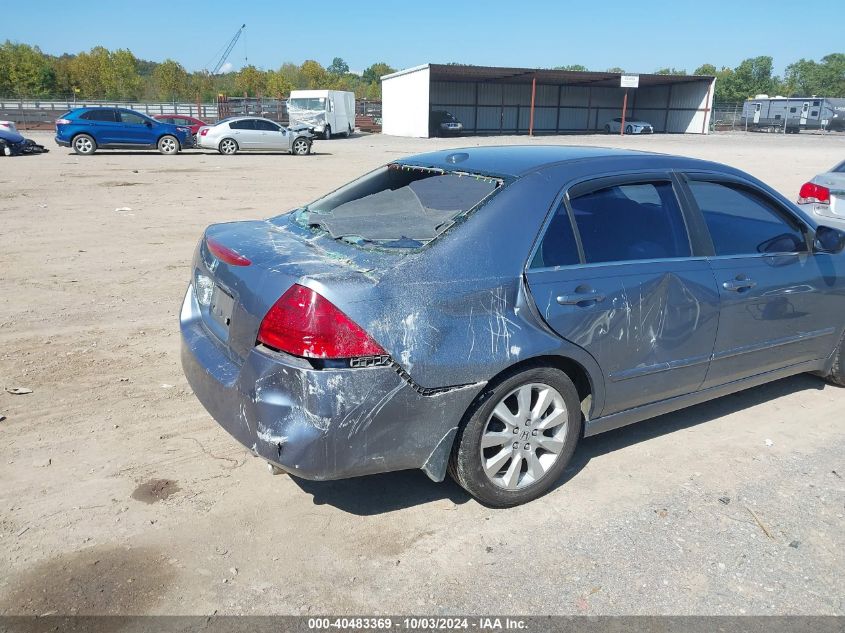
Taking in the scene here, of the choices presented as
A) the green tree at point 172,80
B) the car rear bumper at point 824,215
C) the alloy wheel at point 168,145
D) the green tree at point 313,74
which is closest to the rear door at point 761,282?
the car rear bumper at point 824,215

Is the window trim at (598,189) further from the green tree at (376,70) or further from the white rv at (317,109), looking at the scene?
the green tree at (376,70)

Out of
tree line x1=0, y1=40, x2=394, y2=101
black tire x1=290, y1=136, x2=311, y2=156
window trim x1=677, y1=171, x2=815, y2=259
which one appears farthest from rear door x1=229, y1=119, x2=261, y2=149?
tree line x1=0, y1=40, x2=394, y2=101

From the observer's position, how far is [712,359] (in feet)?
12.9

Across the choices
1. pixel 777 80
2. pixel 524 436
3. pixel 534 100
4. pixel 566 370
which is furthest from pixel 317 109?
pixel 777 80

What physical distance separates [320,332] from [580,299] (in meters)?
1.30

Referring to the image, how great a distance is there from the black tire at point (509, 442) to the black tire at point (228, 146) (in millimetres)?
25131

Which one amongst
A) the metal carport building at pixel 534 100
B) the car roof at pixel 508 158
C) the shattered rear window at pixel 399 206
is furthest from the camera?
the metal carport building at pixel 534 100

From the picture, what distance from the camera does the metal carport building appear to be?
48031 mm

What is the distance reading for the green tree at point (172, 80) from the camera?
7631cm

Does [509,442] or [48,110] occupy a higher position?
[48,110]

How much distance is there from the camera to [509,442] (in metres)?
3.26

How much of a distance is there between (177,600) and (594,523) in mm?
1882

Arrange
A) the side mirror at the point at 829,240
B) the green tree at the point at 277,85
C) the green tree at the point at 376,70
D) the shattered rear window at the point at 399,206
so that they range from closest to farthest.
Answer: the shattered rear window at the point at 399,206, the side mirror at the point at 829,240, the green tree at the point at 277,85, the green tree at the point at 376,70

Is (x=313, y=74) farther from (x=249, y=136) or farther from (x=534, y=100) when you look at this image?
(x=249, y=136)
